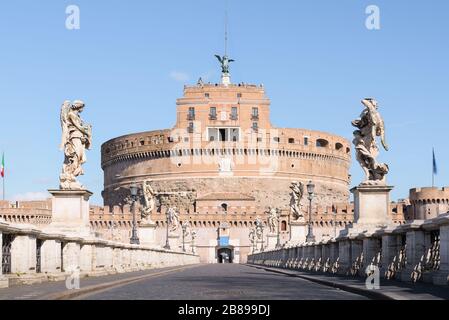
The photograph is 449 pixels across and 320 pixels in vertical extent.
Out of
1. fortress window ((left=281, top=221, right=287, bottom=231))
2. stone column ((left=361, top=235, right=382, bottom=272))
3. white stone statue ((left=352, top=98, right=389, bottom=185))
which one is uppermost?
white stone statue ((left=352, top=98, right=389, bottom=185))

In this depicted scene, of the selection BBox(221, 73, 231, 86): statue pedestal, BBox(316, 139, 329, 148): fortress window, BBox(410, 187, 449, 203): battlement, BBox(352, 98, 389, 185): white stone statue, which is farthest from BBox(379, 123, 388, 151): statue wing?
BBox(221, 73, 231, 86): statue pedestal

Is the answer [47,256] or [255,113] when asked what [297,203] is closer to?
[47,256]

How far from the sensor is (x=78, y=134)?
719 inches

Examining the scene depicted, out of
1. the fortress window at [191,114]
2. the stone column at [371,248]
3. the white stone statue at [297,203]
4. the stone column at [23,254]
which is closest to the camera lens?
the stone column at [23,254]

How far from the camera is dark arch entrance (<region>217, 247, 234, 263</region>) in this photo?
103312mm

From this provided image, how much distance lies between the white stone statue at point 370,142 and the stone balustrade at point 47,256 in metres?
5.91

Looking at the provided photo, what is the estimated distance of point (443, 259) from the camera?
435 inches

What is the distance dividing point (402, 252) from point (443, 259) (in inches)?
99.3

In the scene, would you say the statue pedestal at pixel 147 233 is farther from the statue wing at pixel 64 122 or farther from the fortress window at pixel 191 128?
the fortress window at pixel 191 128

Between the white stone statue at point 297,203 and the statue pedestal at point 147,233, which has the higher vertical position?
the white stone statue at point 297,203

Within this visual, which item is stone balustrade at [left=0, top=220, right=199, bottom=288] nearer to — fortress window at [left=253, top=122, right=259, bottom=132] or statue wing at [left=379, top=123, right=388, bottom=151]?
statue wing at [left=379, top=123, right=388, bottom=151]

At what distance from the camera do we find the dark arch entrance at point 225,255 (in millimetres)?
103312

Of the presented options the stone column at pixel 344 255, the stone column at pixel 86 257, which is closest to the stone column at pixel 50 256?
the stone column at pixel 86 257
